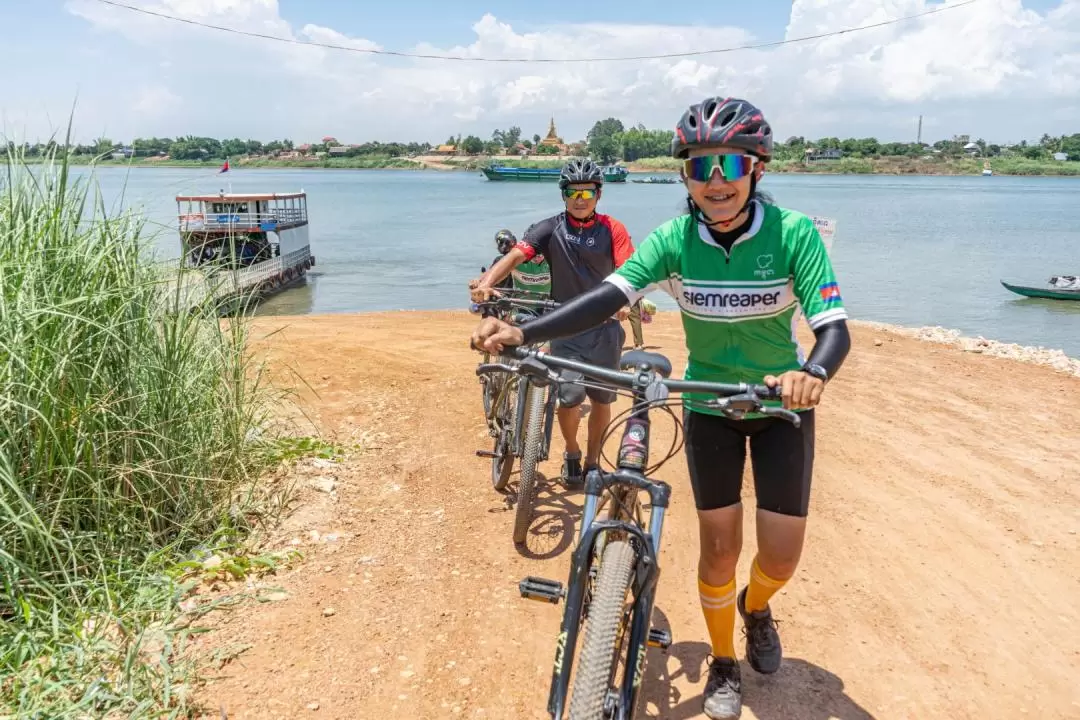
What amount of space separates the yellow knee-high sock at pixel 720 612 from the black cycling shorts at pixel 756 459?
35 centimetres

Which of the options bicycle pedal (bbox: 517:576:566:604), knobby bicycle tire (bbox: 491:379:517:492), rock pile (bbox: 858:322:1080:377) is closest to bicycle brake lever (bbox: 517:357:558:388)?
bicycle pedal (bbox: 517:576:566:604)

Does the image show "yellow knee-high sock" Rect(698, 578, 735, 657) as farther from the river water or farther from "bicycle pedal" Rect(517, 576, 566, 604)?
the river water

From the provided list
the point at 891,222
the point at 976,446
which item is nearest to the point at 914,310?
the point at 976,446

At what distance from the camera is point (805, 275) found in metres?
2.76

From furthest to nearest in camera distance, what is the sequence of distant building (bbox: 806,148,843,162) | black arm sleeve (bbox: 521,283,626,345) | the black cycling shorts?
1. distant building (bbox: 806,148,843,162)
2. the black cycling shorts
3. black arm sleeve (bbox: 521,283,626,345)

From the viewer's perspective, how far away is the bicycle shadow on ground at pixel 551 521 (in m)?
4.66

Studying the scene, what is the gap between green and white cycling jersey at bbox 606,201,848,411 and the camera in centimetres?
280

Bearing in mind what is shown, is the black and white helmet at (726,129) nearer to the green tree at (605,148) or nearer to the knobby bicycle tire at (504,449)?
the knobby bicycle tire at (504,449)

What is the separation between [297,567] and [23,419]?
149 cm

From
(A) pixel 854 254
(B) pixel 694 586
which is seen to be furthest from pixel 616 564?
(A) pixel 854 254

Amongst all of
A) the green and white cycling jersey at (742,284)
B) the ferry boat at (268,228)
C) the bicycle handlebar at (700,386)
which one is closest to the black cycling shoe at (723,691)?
the green and white cycling jersey at (742,284)

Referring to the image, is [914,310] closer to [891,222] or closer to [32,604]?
[32,604]

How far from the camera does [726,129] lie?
2697 millimetres

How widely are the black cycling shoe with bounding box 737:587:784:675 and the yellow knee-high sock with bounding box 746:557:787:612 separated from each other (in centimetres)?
5
